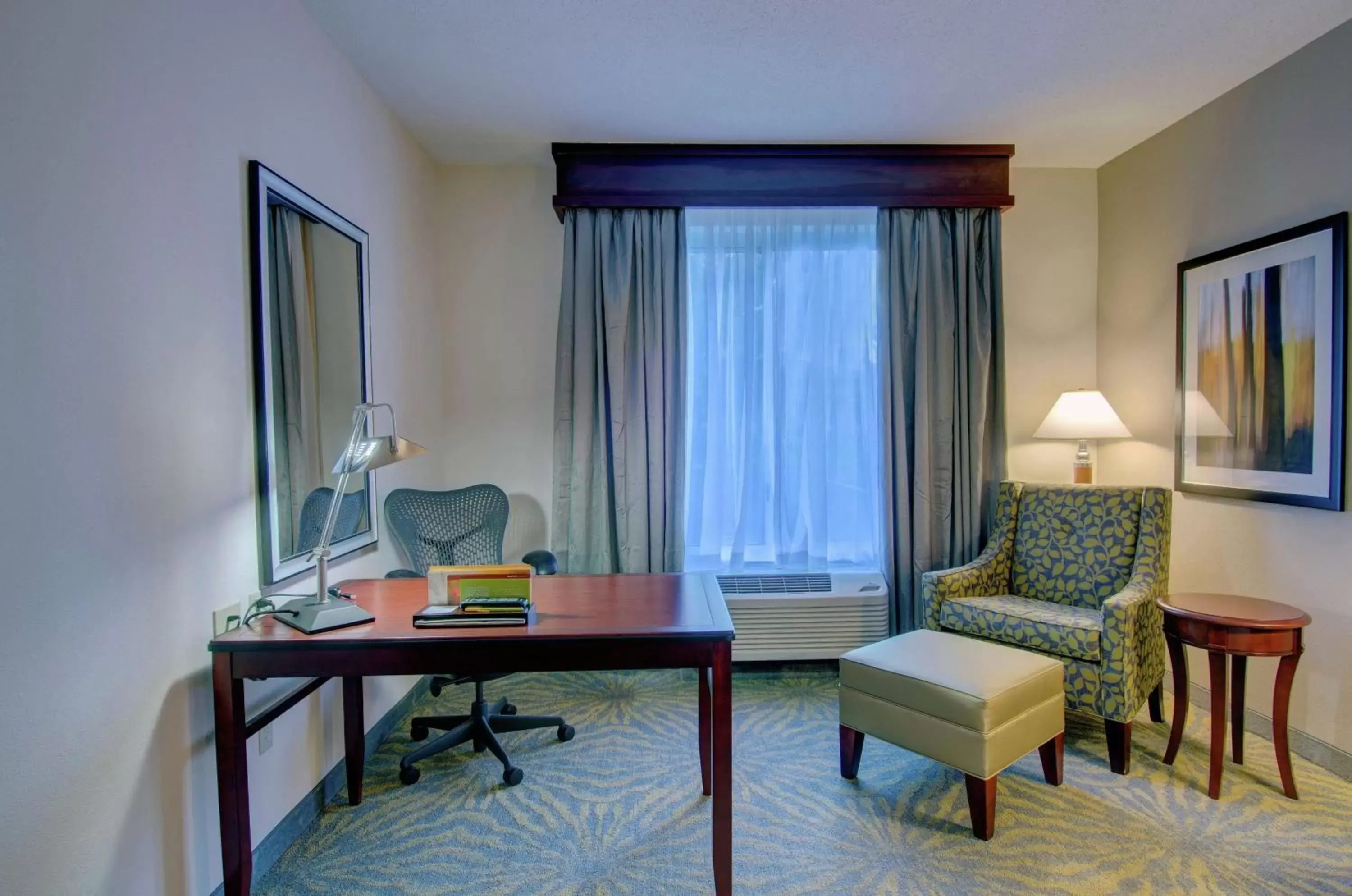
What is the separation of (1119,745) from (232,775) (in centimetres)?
277

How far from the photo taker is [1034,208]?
352 cm

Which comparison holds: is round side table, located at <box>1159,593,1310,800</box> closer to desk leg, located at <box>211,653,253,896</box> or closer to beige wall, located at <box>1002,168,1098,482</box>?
beige wall, located at <box>1002,168,1098,482</box>

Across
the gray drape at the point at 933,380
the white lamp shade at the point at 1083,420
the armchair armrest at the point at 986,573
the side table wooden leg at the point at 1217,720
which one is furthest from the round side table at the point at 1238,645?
the gray drape at the point at 933,380

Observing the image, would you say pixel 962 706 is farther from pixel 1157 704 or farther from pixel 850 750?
pixel 1157 704

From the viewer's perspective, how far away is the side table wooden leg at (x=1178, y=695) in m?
2.34

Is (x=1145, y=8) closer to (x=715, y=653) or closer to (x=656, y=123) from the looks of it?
(x=656, y=123)

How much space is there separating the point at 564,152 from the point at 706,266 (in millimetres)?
872

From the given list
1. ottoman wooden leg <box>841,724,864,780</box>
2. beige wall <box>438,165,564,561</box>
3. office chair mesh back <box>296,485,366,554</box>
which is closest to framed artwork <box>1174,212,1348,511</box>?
ottoman wooden leg <box>841,724,864,780</box>

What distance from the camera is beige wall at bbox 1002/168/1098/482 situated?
3521mm

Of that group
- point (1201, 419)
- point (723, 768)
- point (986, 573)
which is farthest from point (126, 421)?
point (1201, 419)

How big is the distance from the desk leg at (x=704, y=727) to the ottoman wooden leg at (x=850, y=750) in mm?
484

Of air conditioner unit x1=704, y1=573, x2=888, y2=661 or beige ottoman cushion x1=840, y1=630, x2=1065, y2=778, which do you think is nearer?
beige ottoman cushion x1=840, y1=630, x2=1065, y2=778

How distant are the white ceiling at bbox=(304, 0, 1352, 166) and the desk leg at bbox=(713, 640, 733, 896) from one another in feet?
6.74

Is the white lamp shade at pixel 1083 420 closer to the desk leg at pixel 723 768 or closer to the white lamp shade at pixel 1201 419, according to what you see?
the white lamp shade at pixel 1201 419
